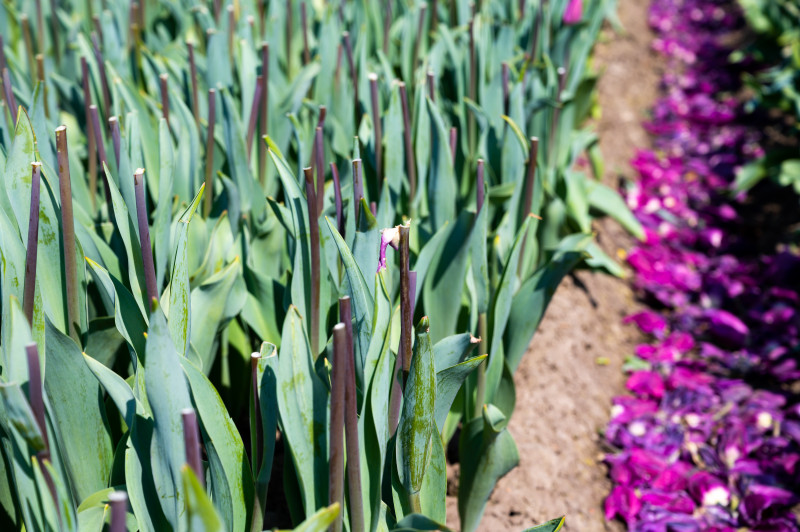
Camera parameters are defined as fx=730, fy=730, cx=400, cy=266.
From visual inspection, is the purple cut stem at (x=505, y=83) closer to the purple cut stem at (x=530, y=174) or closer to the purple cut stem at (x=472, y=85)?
the purple cut stem at (x=472, y=85)

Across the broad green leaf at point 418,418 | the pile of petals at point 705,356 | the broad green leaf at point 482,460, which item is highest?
the broad green leaf at point 418,418

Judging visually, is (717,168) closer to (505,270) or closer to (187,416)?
(505,270)

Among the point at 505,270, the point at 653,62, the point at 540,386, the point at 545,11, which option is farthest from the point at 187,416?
the point at 653,62

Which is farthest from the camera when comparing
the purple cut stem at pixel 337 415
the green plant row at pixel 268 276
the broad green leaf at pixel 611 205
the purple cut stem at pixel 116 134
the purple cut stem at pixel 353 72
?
the broad green leaf at pixel 611 205

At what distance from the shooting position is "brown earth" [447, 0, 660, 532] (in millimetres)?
1805

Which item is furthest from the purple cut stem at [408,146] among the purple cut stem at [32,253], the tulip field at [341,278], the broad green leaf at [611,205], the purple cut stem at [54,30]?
the purple cut stem at [54,30]

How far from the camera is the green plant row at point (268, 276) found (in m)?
1.04

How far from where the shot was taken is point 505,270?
55.8 inches

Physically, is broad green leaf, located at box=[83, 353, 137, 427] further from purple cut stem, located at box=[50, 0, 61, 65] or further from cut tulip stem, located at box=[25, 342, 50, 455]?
purple cut stem, located at box=[50, 0, 61, 65]

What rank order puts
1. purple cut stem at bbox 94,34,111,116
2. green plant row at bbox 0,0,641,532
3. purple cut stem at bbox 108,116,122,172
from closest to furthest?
green plant row at bbox 0,0,641,532 < purple cut stem at bbox 108,116,122,172 < purple cut stem at bbox 94,34,111,116

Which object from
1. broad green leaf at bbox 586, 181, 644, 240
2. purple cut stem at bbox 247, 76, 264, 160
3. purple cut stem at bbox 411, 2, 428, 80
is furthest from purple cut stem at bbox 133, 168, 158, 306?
broad green leaf at bbox 586, 181, 644, 240

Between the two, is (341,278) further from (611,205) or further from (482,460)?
(611,205)

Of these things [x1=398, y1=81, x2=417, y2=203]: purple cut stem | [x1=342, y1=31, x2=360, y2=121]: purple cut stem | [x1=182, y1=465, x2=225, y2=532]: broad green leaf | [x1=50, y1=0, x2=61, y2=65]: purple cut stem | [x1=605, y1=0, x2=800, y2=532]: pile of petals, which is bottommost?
[x1=605, y1=0, x2=800, y2=532]: pile of petals

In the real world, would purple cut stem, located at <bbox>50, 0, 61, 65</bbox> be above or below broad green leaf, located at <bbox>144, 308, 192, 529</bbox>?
above
